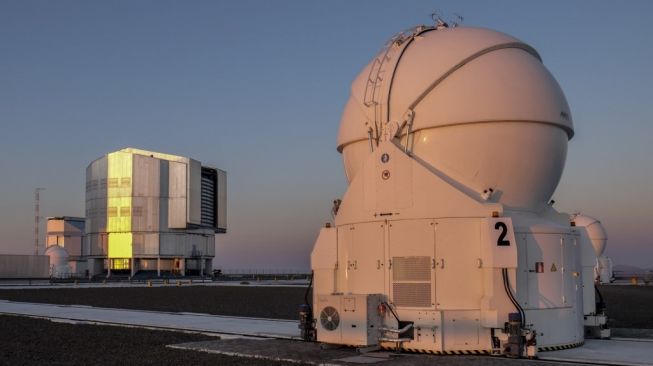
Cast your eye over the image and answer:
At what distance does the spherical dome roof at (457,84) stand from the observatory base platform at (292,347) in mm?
4905

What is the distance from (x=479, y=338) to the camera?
12852mm

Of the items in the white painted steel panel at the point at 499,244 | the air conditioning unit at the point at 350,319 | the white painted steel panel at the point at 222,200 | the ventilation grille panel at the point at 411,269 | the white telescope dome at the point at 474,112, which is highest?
the white painted steel panel at the point at 222,200

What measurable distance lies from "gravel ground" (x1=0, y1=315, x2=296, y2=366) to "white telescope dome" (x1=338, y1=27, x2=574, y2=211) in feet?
18.6

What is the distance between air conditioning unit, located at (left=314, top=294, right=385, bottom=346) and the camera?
1327 centimetres

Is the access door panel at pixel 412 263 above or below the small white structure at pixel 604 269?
above

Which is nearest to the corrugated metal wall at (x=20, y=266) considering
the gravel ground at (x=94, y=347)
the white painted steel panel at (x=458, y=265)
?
the gravel ground at (x=94, y=347)

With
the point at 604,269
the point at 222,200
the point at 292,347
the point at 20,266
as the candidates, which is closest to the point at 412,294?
the point at 292,347

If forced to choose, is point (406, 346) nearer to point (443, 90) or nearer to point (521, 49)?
point (443, 90)

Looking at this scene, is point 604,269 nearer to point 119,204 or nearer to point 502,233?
point 502,233

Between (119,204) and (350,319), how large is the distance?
Result: 7891cm

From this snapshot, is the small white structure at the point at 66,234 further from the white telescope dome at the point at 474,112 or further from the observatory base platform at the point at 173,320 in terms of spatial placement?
the white telescope dome at the point at 474,112

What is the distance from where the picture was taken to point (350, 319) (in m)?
13.5

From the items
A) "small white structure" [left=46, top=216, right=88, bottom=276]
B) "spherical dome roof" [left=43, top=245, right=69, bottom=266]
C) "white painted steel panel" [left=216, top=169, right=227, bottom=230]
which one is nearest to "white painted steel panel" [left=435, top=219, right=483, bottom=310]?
"spherical dome roof" [left=43, top=245, right=69, bottom=266]

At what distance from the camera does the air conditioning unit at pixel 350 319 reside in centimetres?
1327
